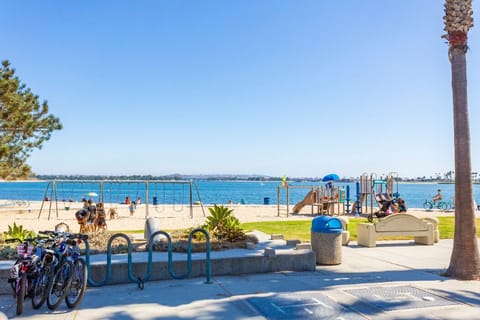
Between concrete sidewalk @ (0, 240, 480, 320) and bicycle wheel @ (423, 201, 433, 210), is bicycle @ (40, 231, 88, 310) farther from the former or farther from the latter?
bicycle wheel @ (423, 201, 433, 210)

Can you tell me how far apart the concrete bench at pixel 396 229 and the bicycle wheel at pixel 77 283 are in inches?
289

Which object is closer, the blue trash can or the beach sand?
the blue trash can

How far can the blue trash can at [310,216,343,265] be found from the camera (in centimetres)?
828

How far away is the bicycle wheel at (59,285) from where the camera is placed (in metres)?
5.38

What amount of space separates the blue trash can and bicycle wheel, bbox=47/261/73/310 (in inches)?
185

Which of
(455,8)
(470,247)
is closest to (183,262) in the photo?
(470,247)

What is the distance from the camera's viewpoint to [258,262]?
7648mm

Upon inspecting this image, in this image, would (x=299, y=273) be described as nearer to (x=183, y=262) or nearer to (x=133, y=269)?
(x=183, y=262)

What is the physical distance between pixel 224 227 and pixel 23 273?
4.66 meters

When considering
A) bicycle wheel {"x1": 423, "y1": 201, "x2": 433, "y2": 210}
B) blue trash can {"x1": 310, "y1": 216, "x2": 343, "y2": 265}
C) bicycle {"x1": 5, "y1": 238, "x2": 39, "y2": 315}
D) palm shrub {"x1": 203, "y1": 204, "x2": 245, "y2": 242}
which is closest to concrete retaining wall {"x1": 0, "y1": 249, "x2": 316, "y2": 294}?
blue trash can {"x1": 310, "y1": 216, "x2": 343, "y2": 265}

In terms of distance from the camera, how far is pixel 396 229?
1093 centimetres

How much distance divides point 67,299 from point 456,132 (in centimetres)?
684

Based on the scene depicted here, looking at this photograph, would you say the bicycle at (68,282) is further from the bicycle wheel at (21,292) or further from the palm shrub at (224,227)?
the palm shrub at (224,227)

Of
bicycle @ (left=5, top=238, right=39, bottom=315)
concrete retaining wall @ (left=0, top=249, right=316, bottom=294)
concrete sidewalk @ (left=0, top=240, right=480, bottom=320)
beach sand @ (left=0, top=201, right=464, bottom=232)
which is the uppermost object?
bicycle @ (left=5, top=238, right=39, bottom=315)
